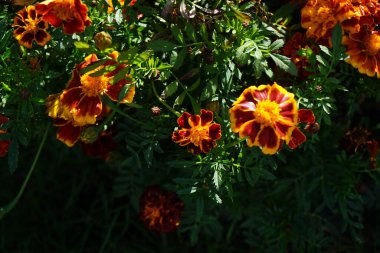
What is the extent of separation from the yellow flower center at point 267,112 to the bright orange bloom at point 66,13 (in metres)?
0.51

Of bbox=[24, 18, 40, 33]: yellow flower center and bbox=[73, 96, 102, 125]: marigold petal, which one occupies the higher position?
bbox=[24, 18, 40, 33]: yellow flower center

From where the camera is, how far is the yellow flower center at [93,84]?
1.46m

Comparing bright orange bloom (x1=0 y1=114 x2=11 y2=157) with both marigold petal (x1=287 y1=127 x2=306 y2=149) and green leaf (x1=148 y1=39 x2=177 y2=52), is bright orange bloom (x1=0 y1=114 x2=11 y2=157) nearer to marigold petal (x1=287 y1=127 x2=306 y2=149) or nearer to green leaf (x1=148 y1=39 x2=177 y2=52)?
green leaf (x1=148 y1=39 x2=177 y2=52)

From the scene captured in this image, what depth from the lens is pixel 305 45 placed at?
1603mm

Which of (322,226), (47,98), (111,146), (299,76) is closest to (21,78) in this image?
(47,98)

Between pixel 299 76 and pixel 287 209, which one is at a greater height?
pixel 299 76

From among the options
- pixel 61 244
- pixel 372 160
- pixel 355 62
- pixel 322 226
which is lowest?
pixel 61 244

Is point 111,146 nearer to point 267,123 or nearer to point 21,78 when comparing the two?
point 21,78

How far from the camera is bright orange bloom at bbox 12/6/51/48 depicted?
149 cm

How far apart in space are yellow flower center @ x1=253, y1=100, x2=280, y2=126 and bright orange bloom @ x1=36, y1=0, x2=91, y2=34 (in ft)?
1.67

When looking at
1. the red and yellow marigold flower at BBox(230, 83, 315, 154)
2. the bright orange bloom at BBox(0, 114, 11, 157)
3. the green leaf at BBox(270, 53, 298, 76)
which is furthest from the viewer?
the bright orange bloom at BBox(0, 114, 11, 157)

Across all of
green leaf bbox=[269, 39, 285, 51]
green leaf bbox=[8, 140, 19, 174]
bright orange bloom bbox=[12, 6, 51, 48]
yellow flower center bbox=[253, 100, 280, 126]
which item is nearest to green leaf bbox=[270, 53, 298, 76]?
green leaf bbox=[269, 39, 285, 51]

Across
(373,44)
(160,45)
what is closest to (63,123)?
(160,45)

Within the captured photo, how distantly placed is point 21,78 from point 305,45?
0.80 metres
